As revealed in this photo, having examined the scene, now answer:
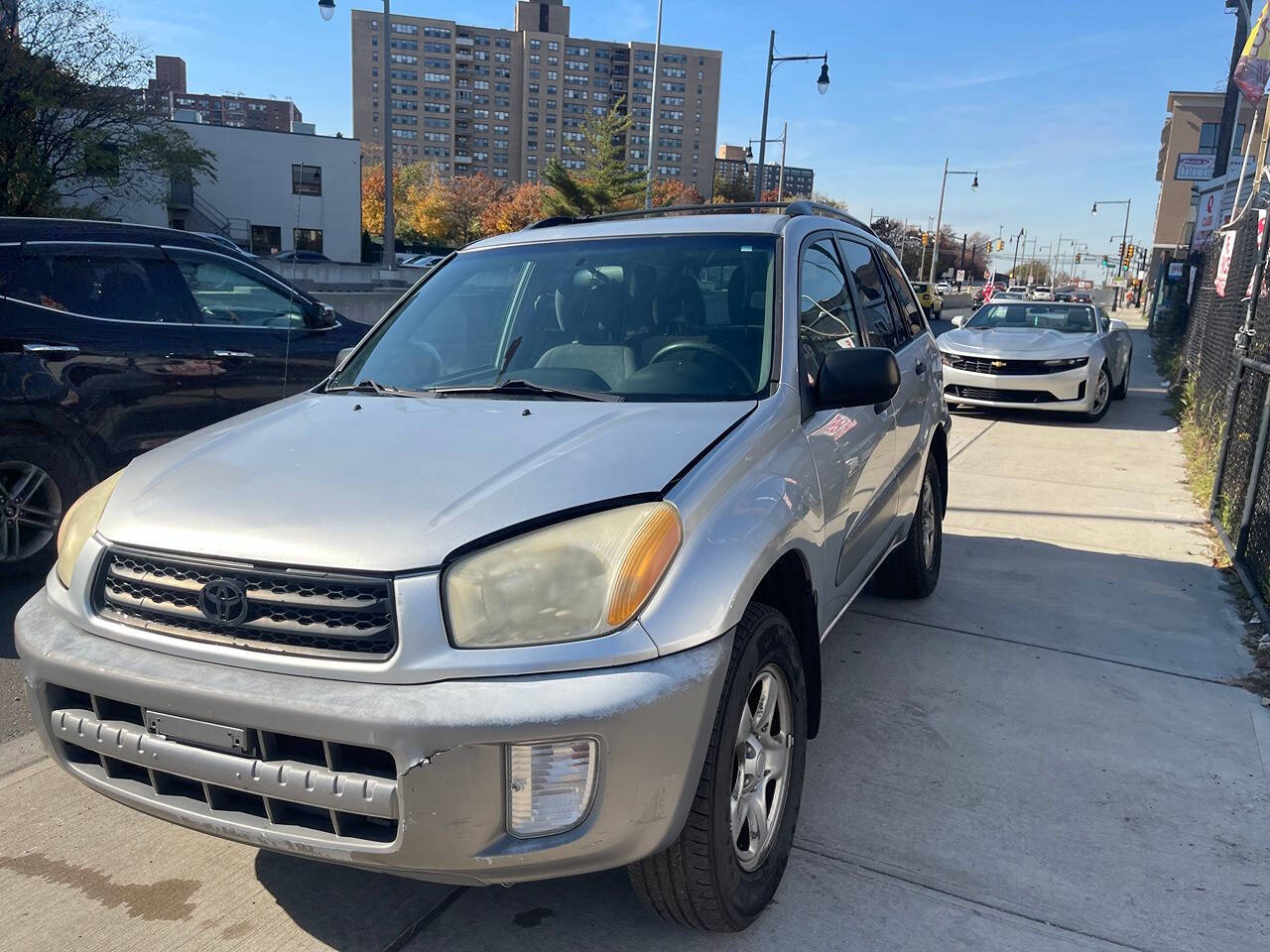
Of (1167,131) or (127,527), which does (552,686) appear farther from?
(1167,131)

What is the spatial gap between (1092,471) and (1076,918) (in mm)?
7208

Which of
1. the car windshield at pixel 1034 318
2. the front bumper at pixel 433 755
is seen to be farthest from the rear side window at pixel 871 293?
the car windshield at pixel 1034 318

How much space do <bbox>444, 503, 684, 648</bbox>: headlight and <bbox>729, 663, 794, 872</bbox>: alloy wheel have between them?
46 centimetres

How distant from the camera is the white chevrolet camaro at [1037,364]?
38.6ft

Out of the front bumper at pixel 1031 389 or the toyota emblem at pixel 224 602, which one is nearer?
the toyota emblem at pixel 224 602

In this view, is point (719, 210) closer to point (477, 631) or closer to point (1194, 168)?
point (477, 631)

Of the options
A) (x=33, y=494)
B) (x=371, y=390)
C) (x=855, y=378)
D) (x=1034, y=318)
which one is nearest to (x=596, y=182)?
(x=1034, y=318)

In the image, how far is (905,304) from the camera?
5164mm

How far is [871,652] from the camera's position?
453 cm

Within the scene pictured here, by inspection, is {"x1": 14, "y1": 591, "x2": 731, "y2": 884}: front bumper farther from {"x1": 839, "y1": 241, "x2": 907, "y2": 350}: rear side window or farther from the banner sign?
the banner sign

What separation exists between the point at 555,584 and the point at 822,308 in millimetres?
1956

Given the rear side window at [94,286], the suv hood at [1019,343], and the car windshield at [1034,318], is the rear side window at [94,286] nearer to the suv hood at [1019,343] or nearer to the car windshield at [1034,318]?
the suv hood at [1019,343]

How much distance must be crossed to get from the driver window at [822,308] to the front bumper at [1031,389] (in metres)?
8.11

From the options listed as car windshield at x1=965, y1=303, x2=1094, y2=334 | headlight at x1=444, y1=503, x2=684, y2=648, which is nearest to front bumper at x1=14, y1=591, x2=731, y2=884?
headlight at x1=444, y1=503, x2=684, y2=648
